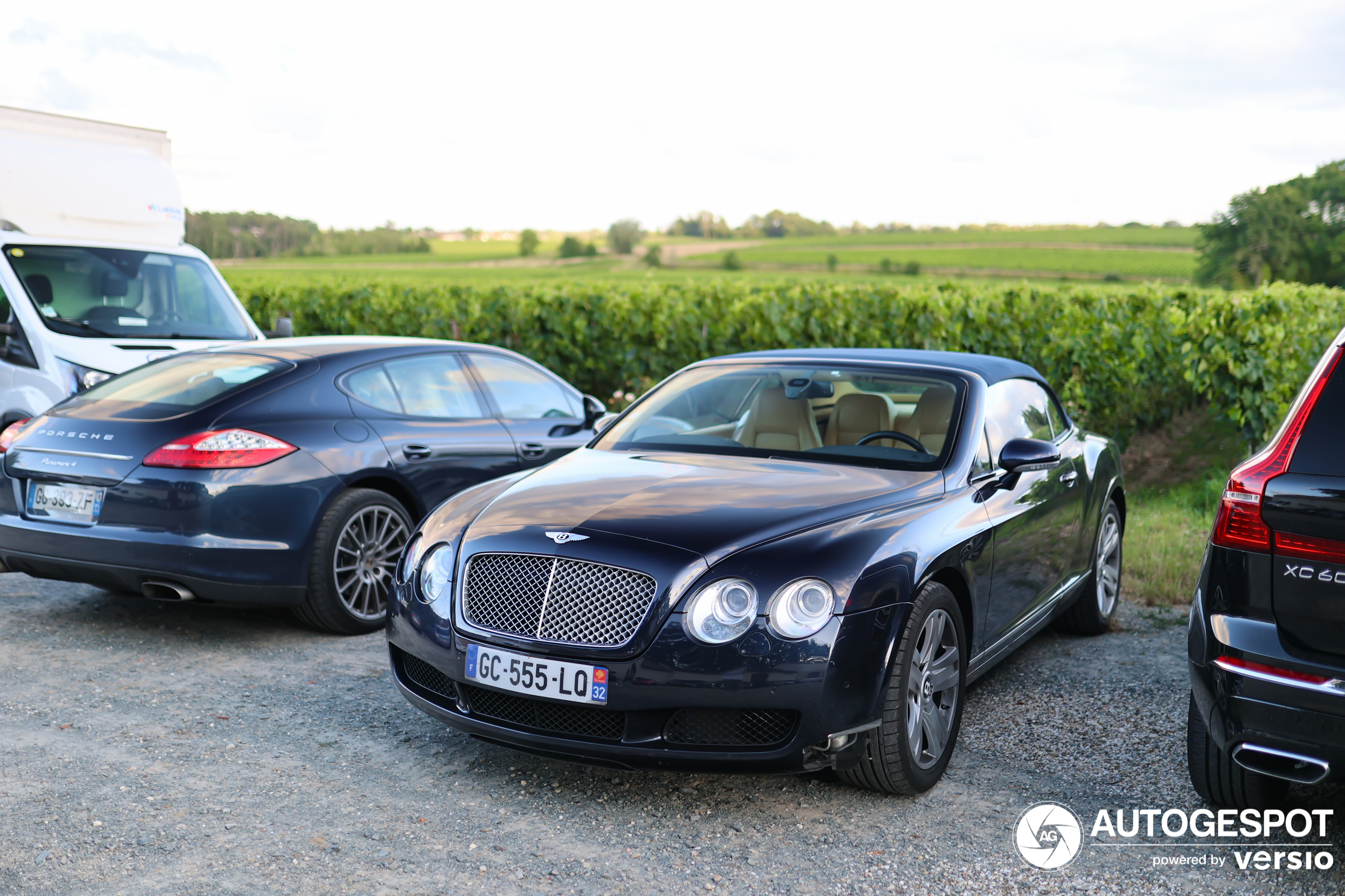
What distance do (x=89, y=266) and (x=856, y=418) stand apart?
22.5 feet

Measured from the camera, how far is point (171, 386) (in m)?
5.71

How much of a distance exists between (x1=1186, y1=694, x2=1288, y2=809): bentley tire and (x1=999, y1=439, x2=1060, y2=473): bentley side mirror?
1.24 meters

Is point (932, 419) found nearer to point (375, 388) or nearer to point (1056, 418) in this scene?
point (1056, 418)

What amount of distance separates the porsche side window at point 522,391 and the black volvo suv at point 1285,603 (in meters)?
4.45

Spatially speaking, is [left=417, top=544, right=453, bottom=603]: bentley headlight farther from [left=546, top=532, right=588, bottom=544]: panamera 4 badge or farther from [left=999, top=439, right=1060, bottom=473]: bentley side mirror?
[left=999, top=439, right=1060, bottom=473]: bentley side mirror

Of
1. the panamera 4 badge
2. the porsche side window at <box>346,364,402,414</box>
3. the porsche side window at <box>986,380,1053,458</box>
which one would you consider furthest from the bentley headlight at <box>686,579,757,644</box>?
the porsche side window at <box>346,364,402,414</box>

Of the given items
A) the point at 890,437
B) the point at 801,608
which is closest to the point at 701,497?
the point at 801,608

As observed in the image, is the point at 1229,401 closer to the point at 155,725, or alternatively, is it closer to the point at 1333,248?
the point at 155,725

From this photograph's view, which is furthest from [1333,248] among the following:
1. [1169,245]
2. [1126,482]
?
[1126,482]

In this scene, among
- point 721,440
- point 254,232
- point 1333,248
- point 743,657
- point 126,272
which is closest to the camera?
point 743,657

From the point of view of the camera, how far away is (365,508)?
18.6 feet

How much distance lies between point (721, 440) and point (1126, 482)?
802 centimetres

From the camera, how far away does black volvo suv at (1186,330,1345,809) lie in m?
2.90

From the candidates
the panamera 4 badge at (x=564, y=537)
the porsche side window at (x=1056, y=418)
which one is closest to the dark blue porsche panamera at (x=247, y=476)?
the panamera 4 badge at (x=564, y=537)
